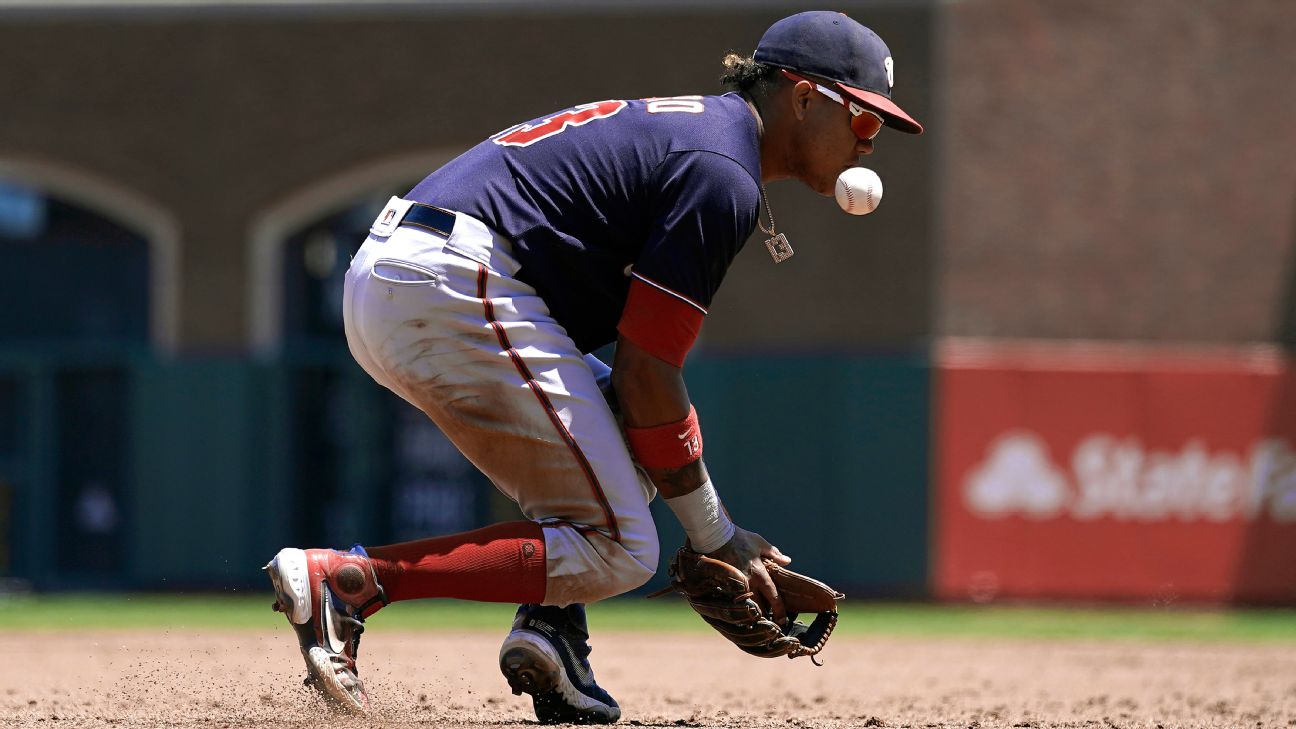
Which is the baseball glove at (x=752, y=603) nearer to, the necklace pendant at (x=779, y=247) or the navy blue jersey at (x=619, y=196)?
the navy blue jersey at (x=619, y=196)

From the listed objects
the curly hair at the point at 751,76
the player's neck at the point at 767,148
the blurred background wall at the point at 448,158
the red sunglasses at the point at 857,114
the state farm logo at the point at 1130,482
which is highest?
the curly hair at the point at 751,76

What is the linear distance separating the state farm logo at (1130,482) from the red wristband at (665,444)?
827 centimetres

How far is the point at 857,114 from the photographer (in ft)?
13.6

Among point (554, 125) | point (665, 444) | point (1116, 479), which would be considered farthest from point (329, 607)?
point (1116, 479)

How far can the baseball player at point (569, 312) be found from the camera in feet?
13.0

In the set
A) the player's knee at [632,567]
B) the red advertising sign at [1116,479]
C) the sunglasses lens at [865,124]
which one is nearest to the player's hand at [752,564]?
the player's knee at [632,567]

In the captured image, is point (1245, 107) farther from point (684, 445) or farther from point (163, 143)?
point (684, 445)

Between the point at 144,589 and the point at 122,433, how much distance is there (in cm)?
120

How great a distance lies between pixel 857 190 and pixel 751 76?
388mm

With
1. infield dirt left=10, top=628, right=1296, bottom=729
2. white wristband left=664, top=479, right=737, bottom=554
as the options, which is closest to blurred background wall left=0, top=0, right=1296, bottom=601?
infield dirt left=10, top=628, right=1296, bottom=729

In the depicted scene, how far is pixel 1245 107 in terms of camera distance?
42.4 ft

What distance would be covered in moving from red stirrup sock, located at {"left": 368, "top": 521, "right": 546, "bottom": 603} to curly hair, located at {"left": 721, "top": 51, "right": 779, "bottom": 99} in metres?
1.22

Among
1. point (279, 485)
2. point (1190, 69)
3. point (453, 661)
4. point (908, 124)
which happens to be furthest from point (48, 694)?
point (1190, 69)

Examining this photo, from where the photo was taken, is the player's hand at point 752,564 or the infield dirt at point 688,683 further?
the infield dirt at point 688,683
